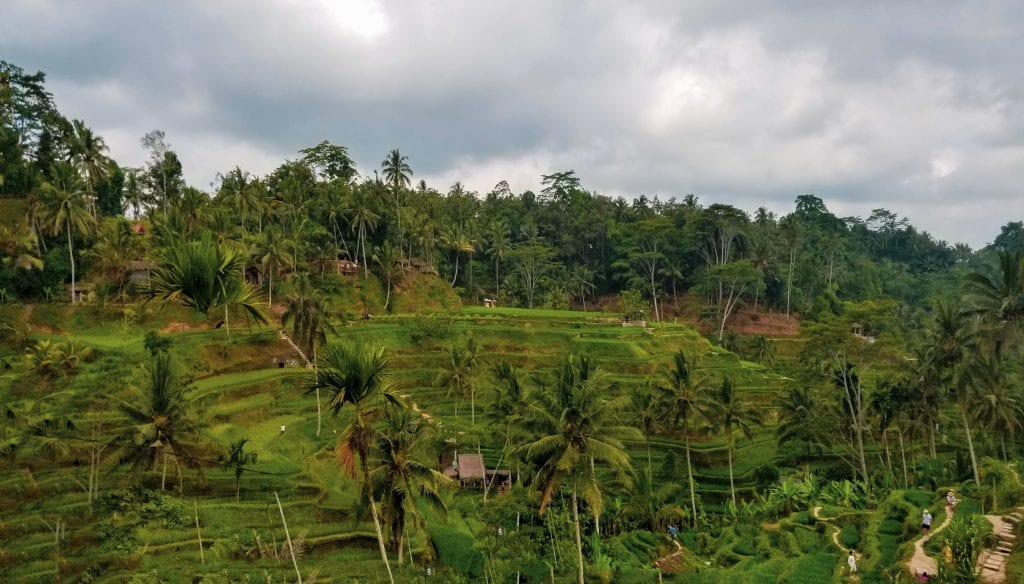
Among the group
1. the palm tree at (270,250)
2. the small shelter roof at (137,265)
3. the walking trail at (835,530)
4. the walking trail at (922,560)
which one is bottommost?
the walking trail at (835,530)

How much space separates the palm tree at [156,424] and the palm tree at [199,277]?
891 inches

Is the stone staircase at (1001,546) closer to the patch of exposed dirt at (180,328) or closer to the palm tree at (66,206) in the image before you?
the patch of exposed dirt at (180,328)

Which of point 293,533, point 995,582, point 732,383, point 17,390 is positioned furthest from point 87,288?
point 995,582

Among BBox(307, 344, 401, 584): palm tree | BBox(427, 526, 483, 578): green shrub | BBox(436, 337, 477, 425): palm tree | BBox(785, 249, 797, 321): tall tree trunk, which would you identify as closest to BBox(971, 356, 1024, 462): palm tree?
BBox(427, 526, 483, 578): green shrub

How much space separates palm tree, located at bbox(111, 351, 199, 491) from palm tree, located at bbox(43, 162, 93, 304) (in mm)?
30097

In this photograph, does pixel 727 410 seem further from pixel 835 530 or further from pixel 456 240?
pixel 456 240

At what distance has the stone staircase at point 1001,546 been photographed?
64.3ft

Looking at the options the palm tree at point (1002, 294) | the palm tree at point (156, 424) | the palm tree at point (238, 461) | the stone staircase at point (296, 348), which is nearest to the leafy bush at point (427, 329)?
the stone staircase at point (296, 348)

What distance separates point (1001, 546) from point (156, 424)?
1330 inches

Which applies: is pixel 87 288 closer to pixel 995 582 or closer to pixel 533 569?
pixel 533 569

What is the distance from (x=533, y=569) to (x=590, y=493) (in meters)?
7.08

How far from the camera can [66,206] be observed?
47531 millimetres

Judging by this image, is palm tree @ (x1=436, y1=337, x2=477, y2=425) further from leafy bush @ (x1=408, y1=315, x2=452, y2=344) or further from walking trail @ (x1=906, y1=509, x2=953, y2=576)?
walking trail @ (x1=906, y1=509, x2=953, y2=576)

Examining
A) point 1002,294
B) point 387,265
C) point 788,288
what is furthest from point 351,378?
point 788,288
